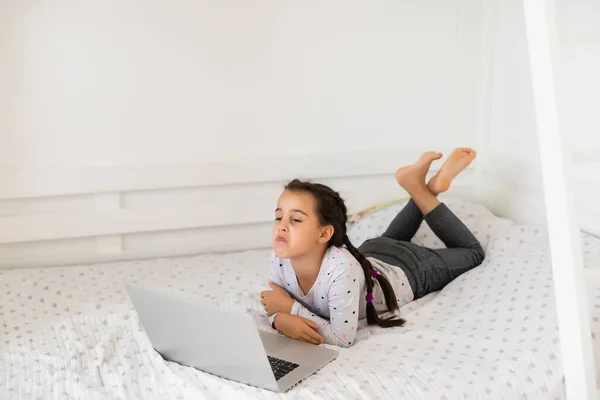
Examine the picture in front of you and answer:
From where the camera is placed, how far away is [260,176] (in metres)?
2.65

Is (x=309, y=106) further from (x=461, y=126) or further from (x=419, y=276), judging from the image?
(x=419, y=276)

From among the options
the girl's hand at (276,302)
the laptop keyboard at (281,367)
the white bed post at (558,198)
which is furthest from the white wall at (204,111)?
the white bed post at (558,198)

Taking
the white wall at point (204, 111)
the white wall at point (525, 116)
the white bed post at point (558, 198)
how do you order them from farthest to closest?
the white wall at point (204, 111), the white wall at point (525, 116), the white bed post at point (558, 198)

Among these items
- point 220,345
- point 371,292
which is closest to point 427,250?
point 371,292

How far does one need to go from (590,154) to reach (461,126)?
51.8 inches

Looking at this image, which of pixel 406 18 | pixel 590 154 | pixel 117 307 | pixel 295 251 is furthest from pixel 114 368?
pixel 406 18

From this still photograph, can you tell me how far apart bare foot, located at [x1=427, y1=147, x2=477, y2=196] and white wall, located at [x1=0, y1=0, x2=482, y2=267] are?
1.30ft

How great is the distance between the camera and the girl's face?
1932 millimetres

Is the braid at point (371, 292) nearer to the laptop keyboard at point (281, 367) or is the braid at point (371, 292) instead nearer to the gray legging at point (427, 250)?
the gray legging at point (427, 250)

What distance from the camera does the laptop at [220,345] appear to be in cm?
157

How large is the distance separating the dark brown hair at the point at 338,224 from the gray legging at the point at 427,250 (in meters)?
0.15

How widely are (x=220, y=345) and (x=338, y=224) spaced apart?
1.66 feet

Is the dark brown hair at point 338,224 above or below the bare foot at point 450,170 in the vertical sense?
below

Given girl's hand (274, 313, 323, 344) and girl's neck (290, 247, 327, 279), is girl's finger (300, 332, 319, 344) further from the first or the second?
girl's neck (290, 247, 327, 279)
